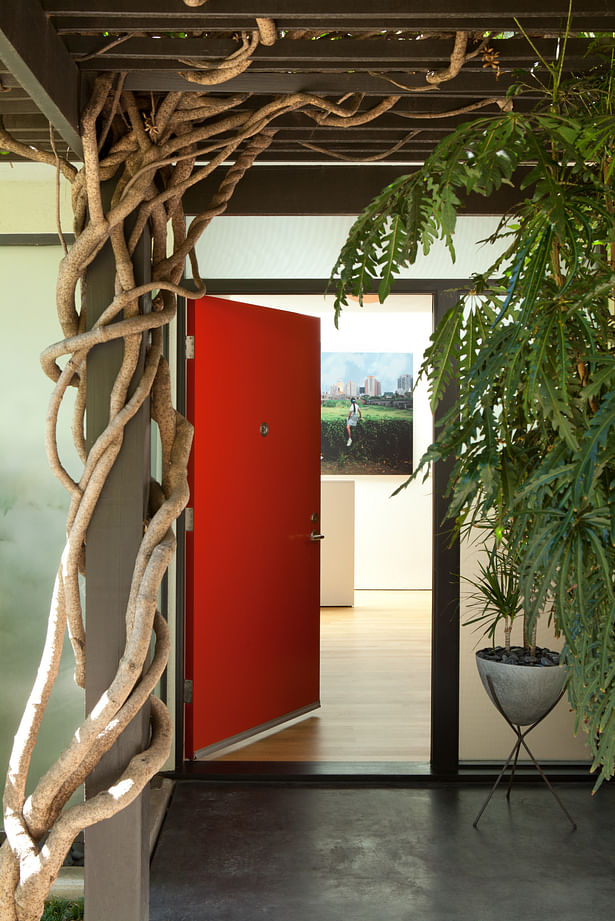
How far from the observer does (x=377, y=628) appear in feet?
21.6

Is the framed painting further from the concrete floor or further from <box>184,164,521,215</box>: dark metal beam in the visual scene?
<box>184,164,521,215</box>: dark metal beam

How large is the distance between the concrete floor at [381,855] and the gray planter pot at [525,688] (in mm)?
446

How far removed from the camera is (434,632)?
12.1 ft

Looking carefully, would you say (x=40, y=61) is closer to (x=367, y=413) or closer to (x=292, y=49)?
(x=292, y=49)

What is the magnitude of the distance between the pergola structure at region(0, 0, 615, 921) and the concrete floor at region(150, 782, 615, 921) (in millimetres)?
1108

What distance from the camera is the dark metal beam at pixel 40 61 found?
1343 mm

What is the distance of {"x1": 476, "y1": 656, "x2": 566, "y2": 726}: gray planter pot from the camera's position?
301 centimetres

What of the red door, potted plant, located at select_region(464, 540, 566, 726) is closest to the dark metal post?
potted plant, located at select_region(464, 540, 566, 726)

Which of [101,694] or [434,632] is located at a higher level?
[101,694]

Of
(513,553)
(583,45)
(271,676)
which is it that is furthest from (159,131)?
(271,676)

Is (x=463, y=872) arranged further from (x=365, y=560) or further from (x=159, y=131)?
(x=365, y=560)

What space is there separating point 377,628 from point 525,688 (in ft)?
11.8

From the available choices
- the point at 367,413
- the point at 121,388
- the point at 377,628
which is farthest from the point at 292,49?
the point at 367,413

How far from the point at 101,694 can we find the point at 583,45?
5.12 ft
